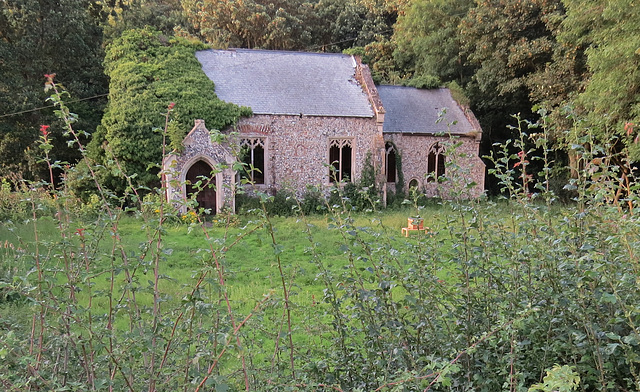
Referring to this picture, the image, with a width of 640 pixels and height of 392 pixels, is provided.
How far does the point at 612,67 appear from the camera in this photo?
13.4 meters

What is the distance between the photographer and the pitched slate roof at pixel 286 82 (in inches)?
696

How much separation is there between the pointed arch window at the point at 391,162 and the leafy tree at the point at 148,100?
6652 millimetres

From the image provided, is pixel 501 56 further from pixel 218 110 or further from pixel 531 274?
pixel 531 274

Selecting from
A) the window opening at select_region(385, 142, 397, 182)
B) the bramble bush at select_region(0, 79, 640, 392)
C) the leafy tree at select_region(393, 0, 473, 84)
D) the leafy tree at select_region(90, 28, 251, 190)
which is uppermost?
the leafy tree at select_region(393, 0, 473, 84)

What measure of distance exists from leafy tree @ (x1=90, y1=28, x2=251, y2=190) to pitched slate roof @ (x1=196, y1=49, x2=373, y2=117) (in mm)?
920

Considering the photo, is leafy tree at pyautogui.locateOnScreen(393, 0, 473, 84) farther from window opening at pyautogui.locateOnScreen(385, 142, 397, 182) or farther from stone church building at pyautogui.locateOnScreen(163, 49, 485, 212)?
window opening at pyautogui.locateOnScreen(385, 142, 397, 182)

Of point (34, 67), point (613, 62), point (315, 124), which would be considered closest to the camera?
point (613, 62)

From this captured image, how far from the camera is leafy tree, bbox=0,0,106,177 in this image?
18234mm

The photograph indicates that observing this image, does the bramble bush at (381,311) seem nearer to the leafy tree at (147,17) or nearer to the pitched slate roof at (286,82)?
the pitched slate roof at (286,82)

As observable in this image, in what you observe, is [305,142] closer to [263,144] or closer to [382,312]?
[263,144]

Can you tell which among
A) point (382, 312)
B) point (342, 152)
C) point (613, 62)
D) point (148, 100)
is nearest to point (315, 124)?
point (342, 152)

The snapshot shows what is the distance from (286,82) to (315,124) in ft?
7.80

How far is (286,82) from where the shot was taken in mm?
18531

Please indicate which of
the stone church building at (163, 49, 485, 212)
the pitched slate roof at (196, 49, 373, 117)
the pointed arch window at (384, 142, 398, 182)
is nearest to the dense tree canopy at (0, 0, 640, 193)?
the pitched slate roof at (196, 49, 373, 117)
